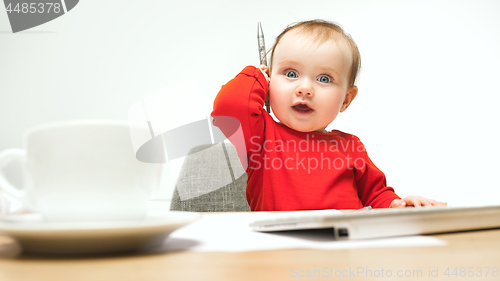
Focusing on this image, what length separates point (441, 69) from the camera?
2133 millimetres

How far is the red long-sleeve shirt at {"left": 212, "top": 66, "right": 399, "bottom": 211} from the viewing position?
0.91 m

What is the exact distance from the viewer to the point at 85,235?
181mm

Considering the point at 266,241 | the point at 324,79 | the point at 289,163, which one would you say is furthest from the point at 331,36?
the point at 266,241

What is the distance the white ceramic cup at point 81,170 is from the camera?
0.68 feet

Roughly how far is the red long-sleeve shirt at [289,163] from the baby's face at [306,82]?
0.04 m

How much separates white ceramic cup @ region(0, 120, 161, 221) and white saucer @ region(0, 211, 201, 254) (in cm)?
2

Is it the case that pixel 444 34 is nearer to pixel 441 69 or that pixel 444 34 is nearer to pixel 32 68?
pixel 441 69

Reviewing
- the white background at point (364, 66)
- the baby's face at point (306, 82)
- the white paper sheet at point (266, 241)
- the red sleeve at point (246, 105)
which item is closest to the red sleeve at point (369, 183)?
the baby's face at point (306, 82)

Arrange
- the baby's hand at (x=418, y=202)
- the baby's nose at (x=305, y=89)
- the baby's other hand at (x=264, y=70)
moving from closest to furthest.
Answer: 1. the baby's hand at (x=418, y=202)
2. the baby's nose at (x=305, y=89)
3. the baby's other hand at (x=264, y=70)

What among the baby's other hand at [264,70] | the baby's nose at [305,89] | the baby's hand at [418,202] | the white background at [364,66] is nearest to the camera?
the baby's hand at [418,202]

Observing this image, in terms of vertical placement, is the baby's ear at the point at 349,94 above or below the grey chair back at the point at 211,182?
above

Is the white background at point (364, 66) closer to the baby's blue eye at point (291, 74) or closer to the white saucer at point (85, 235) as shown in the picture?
the baby's blue eye at point (291, 74)

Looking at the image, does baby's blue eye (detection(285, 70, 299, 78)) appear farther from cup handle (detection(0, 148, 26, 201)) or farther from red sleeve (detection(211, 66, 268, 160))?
cup handle (detection(0, 148, 26, 201))

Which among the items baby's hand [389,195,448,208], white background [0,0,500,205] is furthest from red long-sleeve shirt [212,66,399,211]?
white background [0,0,500,205]
